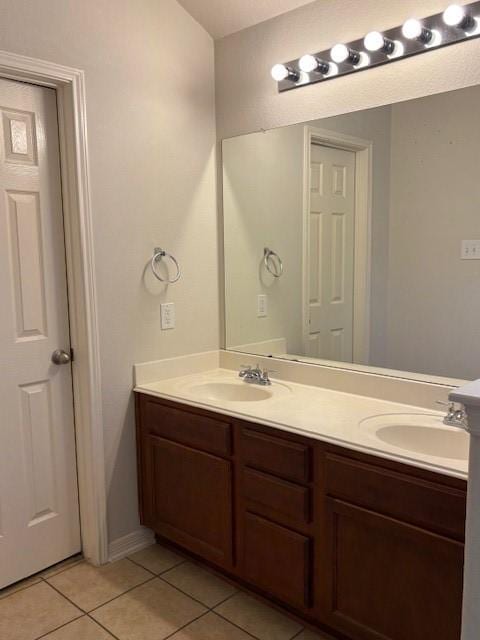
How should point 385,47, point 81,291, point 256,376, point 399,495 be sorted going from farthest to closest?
point 256,376
point 81,291
point 385,47
point 399,495

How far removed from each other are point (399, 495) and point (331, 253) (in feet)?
3.76

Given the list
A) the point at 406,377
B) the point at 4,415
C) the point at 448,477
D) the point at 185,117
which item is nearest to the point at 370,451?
the point at 448,477

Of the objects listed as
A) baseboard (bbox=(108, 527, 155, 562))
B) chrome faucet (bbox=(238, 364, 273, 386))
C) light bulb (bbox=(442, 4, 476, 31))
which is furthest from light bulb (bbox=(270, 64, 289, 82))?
baseboard (bbox=(108, 527, 155, 562))

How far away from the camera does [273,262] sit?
2672mm

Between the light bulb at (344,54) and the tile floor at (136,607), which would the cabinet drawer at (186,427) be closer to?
the tile floor at (136,607)

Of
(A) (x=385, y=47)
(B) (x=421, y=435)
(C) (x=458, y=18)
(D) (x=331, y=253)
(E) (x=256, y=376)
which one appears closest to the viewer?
(C) (x=458, y=18)

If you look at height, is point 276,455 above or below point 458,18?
below

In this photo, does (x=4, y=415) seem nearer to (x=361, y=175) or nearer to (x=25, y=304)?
(x=25, y=304)

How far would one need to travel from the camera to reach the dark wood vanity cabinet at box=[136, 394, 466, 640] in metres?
1.55

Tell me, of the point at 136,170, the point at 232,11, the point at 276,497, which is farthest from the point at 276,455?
the point at 232,11

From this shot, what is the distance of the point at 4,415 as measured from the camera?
2.17 meters

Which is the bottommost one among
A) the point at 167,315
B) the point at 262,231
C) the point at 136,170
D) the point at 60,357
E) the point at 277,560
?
the point at 277,560

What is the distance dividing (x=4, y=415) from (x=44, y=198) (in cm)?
88

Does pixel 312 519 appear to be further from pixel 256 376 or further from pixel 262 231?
pixel 262 231
